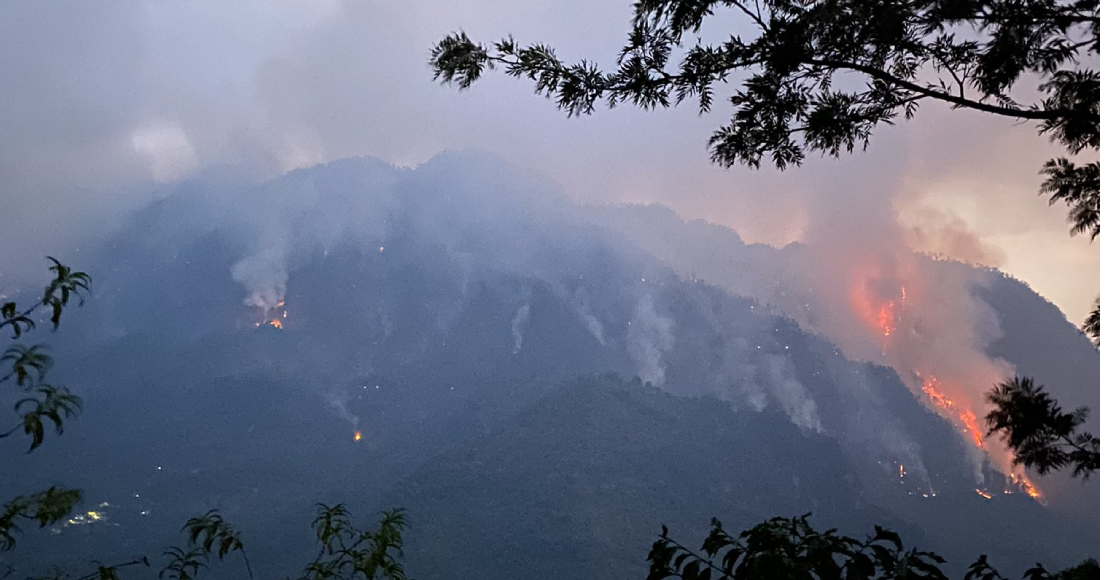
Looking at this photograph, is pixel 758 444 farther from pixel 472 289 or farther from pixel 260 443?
pixel 260 443

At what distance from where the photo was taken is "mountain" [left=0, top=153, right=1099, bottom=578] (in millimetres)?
98125

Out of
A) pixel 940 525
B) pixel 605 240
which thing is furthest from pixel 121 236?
pixel 940 525

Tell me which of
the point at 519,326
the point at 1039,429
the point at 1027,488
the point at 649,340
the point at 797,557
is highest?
the point at 519,326

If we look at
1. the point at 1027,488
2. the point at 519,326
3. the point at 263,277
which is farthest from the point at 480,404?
the point at 1027,488

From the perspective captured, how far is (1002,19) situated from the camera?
211 centimetres

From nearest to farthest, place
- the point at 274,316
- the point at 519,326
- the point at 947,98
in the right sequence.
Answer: the point at 947,98 < the point at 519,326 < the point at 274,316

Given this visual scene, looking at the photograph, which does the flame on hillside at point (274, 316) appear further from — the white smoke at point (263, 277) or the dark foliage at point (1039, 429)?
the dark foliage at point (1039, 429)

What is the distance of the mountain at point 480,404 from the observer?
322 feet

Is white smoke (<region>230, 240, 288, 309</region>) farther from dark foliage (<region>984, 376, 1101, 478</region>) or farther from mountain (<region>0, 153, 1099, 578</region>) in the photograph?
dark foliage (<region>984, 376, 1101, 478</region>)

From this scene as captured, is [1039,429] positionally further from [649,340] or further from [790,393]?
[649,340]

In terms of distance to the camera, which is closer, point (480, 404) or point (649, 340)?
point (480, 404)

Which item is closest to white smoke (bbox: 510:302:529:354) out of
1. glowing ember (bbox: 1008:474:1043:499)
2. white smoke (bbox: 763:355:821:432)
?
white smoke (bbox: 763:355:821:432)

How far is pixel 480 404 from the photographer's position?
5359 inches
